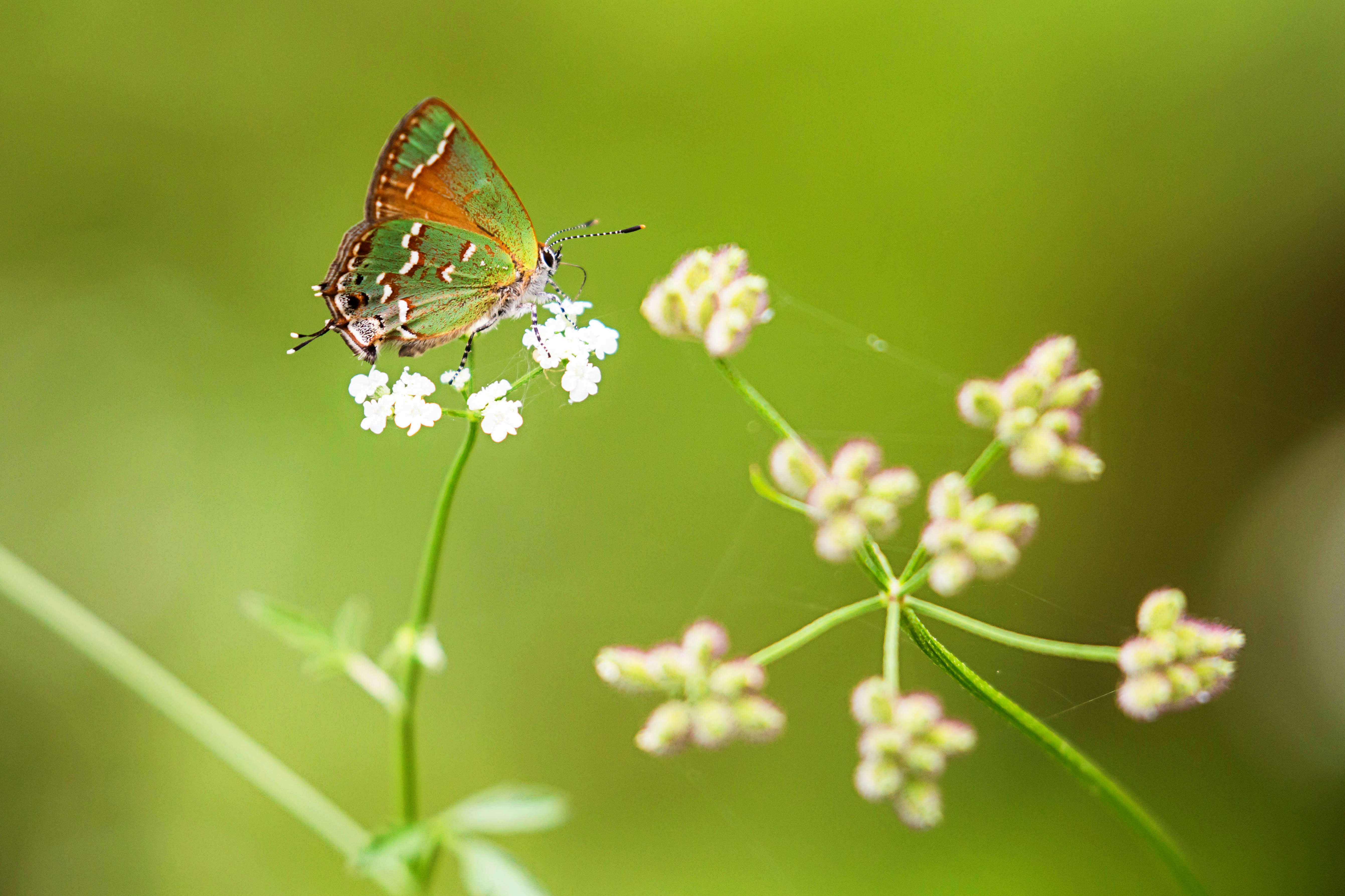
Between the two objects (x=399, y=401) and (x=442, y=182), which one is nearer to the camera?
(x=399, y=401)

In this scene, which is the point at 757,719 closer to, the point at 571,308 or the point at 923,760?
the point at 923,760

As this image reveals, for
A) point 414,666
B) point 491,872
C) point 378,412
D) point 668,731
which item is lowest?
point 491,872

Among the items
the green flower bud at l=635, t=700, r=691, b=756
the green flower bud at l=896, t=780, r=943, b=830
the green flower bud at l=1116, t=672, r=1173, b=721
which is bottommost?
the green flower bud at l=635, t=700, r=691, b=756

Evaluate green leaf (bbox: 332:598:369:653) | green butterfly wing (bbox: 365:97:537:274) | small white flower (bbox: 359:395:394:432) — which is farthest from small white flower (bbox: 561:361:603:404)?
green leaf (bbox: 332:598:369:653)

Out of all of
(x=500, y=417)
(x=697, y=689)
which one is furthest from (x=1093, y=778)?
(x=500, y=417)

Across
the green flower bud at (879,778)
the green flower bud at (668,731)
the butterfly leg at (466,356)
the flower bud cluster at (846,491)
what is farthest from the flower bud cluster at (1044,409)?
the butterfly leg at (466,356)

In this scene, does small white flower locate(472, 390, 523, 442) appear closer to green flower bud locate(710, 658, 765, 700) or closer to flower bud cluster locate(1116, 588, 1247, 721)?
green flower bud locate(710, 658, 765, 700)

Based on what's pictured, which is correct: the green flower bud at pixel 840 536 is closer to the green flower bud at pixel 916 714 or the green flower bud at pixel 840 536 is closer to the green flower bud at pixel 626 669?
the green flower bud at pixel 916 714
